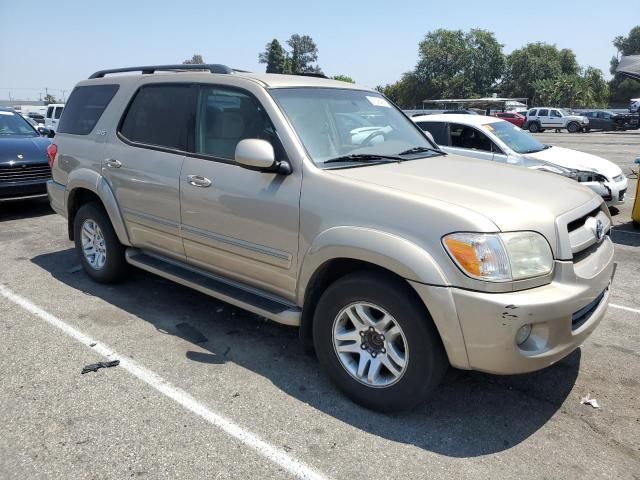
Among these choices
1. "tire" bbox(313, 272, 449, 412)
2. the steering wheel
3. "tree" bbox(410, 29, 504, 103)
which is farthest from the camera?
"tree" bbox(410, 29, 504, 103)

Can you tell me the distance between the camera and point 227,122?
3.85m

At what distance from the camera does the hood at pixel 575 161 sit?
335 inches

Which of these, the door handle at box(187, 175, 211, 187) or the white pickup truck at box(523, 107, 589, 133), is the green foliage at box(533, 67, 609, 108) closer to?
the white pickup truck at box(523, 107, 589, 133)

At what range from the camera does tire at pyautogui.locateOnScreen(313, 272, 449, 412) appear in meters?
2.82

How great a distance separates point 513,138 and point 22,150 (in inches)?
314

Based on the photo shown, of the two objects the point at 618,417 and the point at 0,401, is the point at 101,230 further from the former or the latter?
the point at 618,417

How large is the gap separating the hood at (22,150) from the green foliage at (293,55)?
323 ft

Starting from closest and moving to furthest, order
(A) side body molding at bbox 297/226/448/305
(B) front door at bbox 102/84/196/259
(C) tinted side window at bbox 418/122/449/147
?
(A) side body molding at bbox 297/226/448/305 < (B) front door at bbox 102/84/196/259 < (C) tinted side window at bbox 418/122/449/147

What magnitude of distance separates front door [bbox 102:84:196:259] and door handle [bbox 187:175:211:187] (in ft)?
0.52

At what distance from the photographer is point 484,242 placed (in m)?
2.63

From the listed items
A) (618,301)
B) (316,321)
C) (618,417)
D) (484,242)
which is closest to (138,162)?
(316,321)

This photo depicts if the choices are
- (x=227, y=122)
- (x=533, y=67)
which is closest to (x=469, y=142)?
(x=227, y=122)

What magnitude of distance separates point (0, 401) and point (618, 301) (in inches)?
199

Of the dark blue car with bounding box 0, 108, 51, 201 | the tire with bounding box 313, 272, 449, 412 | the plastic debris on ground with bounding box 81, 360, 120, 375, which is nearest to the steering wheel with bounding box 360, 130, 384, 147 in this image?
the tire with bounding box 313, 272, 449, 412
